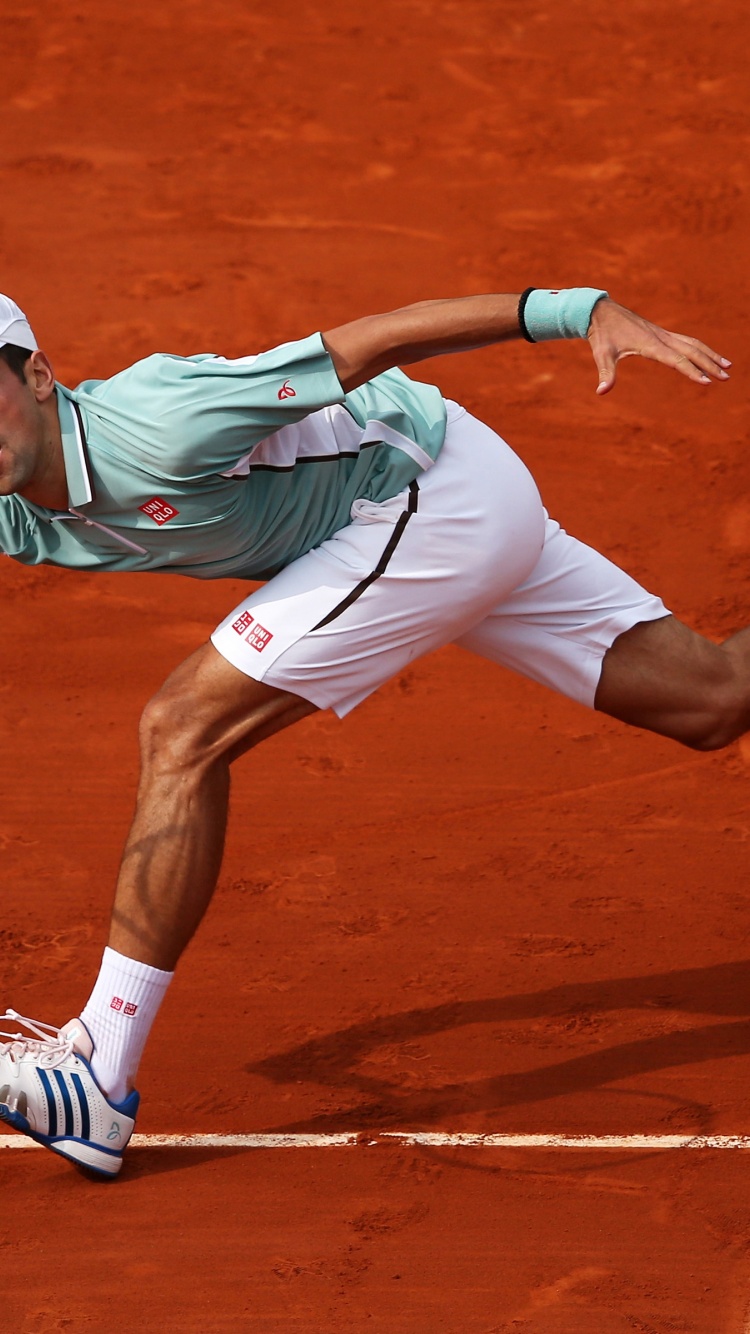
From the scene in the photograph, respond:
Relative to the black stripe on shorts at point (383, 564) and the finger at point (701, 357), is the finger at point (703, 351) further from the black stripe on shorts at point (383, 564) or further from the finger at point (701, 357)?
the black stripe on shorts at point (383, 564)

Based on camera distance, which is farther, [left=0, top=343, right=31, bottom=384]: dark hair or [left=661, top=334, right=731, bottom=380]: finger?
[left=0, top=343, right=31, bottom=384]: dark hair

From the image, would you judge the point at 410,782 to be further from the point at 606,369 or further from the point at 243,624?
the point at 606,369

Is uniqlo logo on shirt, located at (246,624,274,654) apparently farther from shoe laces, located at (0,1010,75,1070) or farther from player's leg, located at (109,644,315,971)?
shoe laces, located at (0,1010,75,1070)

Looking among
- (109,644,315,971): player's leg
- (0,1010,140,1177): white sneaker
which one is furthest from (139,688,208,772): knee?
(0,1010,140,1177): white sneaker

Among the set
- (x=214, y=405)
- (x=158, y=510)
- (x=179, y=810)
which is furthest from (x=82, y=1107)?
(x=214, y=405)

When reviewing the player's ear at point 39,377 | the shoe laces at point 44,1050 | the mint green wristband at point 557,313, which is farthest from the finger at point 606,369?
the shoe laces at point 44,1050

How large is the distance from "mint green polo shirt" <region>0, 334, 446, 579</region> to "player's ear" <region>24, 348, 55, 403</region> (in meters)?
0.04

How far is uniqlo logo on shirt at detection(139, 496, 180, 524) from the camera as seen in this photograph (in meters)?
3.86

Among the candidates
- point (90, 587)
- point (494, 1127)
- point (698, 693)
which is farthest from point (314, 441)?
point (90, 587)

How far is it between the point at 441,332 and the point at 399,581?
60 centimetres

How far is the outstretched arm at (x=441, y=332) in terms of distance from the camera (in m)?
3.74

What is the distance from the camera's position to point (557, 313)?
381 cm

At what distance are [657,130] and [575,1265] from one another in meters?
7.56

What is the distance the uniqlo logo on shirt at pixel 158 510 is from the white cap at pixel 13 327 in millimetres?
426
